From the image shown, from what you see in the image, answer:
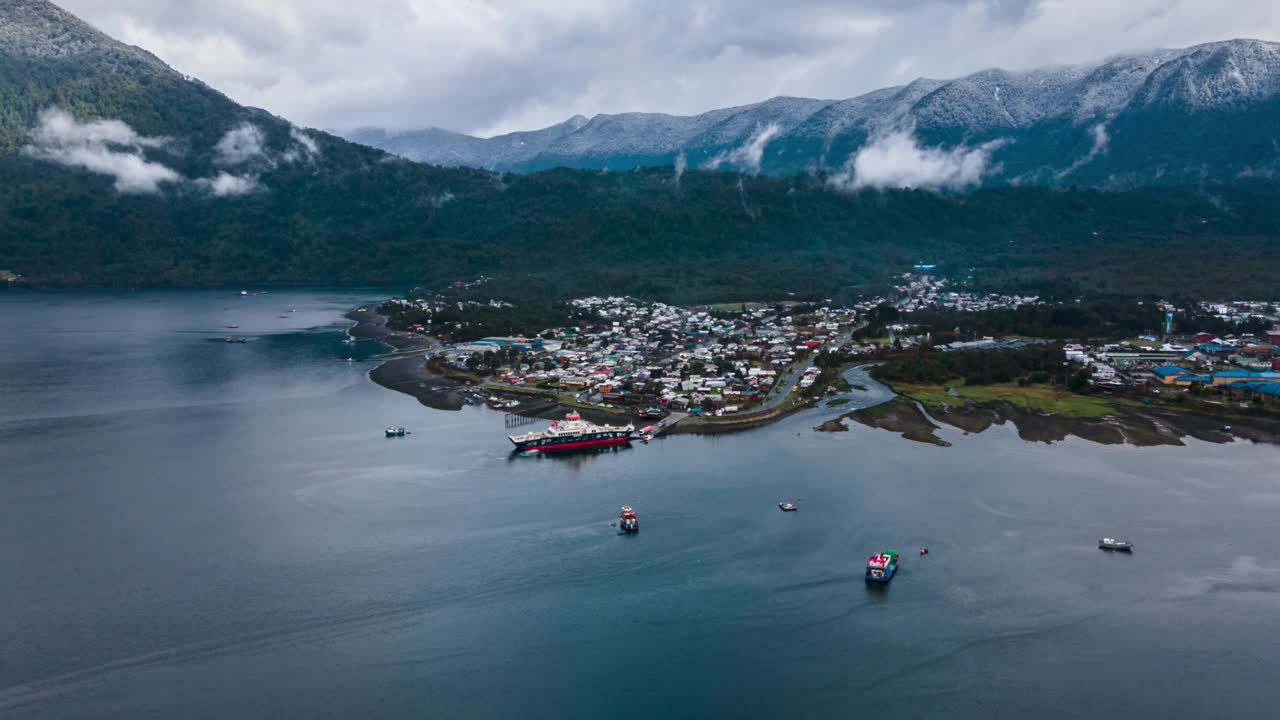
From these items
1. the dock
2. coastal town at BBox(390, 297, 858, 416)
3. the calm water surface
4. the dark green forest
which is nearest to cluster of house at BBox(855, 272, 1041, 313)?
the dark green forest

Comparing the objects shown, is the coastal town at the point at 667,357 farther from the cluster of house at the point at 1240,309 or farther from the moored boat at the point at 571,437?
the cluster of house at the point at 1240,309

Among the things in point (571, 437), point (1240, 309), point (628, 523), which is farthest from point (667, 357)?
point (1240, 309)

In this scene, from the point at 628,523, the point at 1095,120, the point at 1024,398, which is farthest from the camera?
the point at 1095,120

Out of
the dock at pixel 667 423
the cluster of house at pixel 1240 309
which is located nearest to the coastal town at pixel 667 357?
the dock at pixel 667 423

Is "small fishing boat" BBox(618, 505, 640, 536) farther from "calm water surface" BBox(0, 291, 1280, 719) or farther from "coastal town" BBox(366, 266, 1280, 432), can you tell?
"coastal town" BBox(366, 266, 1280, 432)

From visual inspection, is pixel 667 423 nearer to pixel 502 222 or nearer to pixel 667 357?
pixel 667 357

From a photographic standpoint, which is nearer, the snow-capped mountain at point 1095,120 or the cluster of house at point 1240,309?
the cluster of house at point 1240,309
